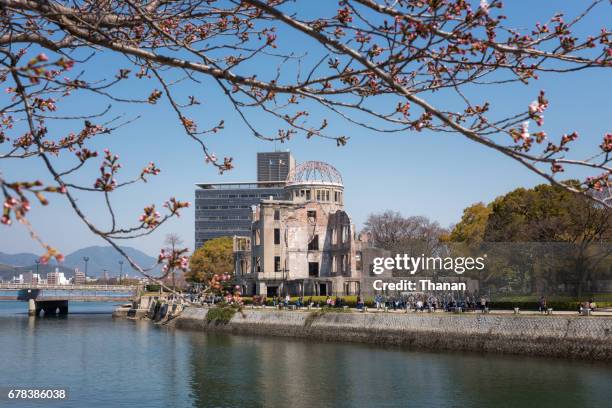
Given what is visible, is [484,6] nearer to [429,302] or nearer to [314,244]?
[429,302]

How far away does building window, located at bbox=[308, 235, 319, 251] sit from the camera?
3553 inches

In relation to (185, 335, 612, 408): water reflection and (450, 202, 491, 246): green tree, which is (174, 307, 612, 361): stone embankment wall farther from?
(450, 202, 491, 246): green tree

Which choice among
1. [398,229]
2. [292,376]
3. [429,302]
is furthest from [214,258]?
[292,376]

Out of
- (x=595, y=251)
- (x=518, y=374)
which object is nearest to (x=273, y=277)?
(x=595, y=251)

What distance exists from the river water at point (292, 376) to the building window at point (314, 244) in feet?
108

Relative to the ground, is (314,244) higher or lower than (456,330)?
higher

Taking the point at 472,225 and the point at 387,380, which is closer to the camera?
the point at 387,380

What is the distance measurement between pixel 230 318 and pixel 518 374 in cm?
3759

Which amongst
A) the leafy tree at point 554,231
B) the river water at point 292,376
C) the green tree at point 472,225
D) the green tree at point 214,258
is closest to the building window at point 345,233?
the green tree at point 472,225

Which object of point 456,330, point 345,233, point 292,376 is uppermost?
point 345,233

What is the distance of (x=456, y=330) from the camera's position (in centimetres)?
5122

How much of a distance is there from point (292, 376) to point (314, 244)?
50.9 metres

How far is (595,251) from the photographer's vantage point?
52625 millimetres

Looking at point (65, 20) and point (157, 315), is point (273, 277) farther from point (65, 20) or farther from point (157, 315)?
point (65, 20)
